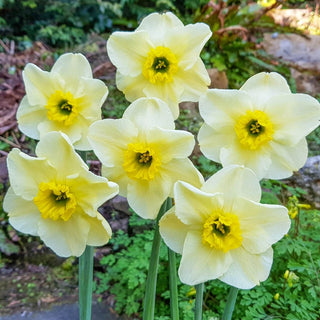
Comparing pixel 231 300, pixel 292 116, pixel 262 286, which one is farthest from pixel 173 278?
pixel 262 286

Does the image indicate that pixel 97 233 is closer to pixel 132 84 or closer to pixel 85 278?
pixel 85 278

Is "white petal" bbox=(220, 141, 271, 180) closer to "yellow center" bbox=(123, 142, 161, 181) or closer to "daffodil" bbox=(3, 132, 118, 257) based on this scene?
"yellow center" bbox=(123, 142, 161, 181)

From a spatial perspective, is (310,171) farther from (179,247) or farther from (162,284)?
(179,247)

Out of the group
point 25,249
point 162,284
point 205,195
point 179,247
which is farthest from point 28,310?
point 205,195

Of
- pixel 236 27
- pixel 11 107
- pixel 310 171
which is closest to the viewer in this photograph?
pixel 310 171

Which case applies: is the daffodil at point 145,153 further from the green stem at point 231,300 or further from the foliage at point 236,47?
the foliage at point 236,47

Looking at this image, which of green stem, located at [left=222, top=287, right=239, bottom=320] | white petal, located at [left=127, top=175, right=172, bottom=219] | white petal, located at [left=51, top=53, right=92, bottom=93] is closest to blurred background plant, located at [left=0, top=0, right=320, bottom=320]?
green stem, located at [left=222, top=287, right=239, bottom=320]
